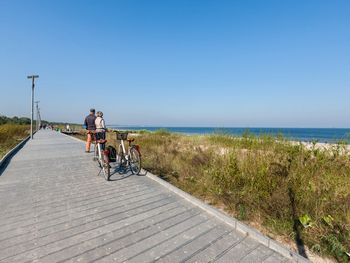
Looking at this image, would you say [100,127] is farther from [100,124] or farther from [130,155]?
[130,155]

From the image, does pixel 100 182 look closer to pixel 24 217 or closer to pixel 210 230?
pixel 24 217

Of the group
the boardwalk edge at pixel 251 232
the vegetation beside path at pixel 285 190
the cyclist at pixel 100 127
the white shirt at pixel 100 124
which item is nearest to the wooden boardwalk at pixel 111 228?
the boardwalk edge at pixel 251 232

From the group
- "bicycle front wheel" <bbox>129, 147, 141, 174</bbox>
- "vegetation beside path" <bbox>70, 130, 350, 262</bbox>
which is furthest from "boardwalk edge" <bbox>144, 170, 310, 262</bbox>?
"bicycle front wheel" <bbox>129, 147, 141, 174</bbox>

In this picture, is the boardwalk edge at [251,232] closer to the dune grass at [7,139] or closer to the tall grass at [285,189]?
the tall grass at [285,189]

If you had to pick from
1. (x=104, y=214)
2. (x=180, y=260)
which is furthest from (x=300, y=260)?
(x=104, y=214)

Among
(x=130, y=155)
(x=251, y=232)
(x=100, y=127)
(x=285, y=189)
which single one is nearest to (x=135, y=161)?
(x=130, y=155)

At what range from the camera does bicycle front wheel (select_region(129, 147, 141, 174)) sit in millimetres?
6551

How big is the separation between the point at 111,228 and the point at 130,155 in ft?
11.2

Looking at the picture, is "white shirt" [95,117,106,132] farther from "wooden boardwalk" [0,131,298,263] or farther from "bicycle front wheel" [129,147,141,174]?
"wooden boardwalk" [0,131,298,263]

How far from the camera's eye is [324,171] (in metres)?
5.48

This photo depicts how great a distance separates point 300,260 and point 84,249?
2.66 m

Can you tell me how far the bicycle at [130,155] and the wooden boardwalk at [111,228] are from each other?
3.89 ft

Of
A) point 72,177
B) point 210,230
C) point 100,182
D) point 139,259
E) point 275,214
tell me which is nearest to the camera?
point 139,259

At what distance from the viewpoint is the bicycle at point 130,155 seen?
659 cm
